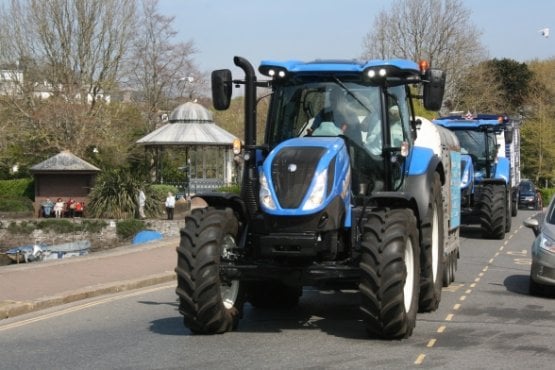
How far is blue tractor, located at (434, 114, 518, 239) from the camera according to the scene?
2303 centimetres

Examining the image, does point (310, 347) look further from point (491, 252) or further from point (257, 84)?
point (491, 252)

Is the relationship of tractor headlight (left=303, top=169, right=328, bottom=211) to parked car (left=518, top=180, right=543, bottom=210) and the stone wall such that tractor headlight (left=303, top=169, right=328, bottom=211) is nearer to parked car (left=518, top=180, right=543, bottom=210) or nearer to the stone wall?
the stone wall

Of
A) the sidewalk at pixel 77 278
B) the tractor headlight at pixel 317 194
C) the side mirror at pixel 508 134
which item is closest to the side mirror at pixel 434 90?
the tractor headlight at pixel 317 194

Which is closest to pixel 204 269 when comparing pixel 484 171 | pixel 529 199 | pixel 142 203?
pixel 484 171

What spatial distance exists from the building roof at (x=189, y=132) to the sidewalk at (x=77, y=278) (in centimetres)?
2148

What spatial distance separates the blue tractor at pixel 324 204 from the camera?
8.89 metres

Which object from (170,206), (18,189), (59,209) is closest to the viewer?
(170,206)

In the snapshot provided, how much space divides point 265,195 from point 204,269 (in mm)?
977

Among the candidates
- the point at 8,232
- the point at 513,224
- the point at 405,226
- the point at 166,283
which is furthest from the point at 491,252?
the point at 8,232

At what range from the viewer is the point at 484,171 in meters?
25.5

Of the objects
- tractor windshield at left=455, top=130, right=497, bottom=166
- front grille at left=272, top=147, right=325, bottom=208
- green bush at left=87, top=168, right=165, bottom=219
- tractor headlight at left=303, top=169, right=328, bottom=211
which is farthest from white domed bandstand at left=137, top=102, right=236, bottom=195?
tractor headlight at left=303, top=169, right=328, bottom=211

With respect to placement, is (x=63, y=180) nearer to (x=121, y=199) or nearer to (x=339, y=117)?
(x=121, y=199)

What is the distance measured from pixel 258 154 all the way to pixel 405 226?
205 cm

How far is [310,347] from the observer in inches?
348
